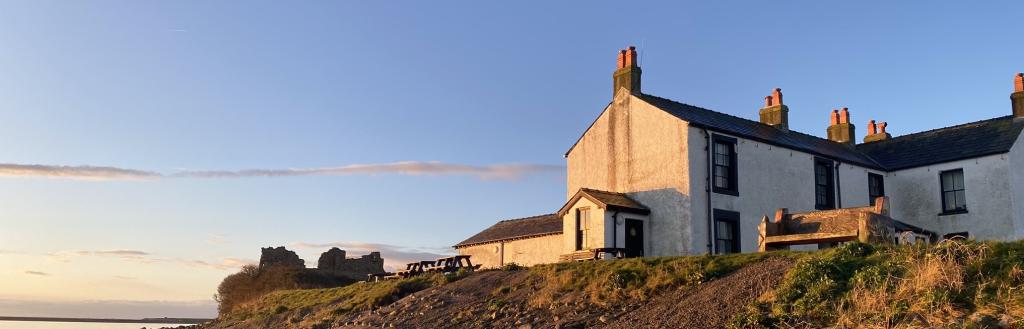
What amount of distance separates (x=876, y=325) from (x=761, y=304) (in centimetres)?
241

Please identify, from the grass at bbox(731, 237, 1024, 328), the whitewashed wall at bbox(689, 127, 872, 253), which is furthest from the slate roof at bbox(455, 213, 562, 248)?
the grass at bbox(731, 237, 1024, 328)

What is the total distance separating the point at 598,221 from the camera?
29.9 meters

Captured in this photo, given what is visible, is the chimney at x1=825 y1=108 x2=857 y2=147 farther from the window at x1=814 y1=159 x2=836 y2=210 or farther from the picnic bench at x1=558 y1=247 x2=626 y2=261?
the picnic bench at x1=558 y1=247 x2=626 y2=261

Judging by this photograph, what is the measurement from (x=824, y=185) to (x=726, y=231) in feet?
19.8

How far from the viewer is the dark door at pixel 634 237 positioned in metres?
30.7

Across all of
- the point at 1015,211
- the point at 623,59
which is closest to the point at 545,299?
the point at 623,59

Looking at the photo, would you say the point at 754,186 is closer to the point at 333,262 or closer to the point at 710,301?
the point at 710,301

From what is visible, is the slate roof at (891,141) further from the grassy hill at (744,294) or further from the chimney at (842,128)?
the grassy hill at (744,294)

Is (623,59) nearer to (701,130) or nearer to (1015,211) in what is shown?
(701,130)

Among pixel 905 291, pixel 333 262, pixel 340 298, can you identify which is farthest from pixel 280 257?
pixel 905 291

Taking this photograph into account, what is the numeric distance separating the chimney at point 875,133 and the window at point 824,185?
9.99 meters

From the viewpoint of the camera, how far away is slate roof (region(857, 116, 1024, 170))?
1383 inches

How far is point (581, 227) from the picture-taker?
101 ft

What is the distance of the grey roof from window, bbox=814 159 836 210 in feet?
1.32
